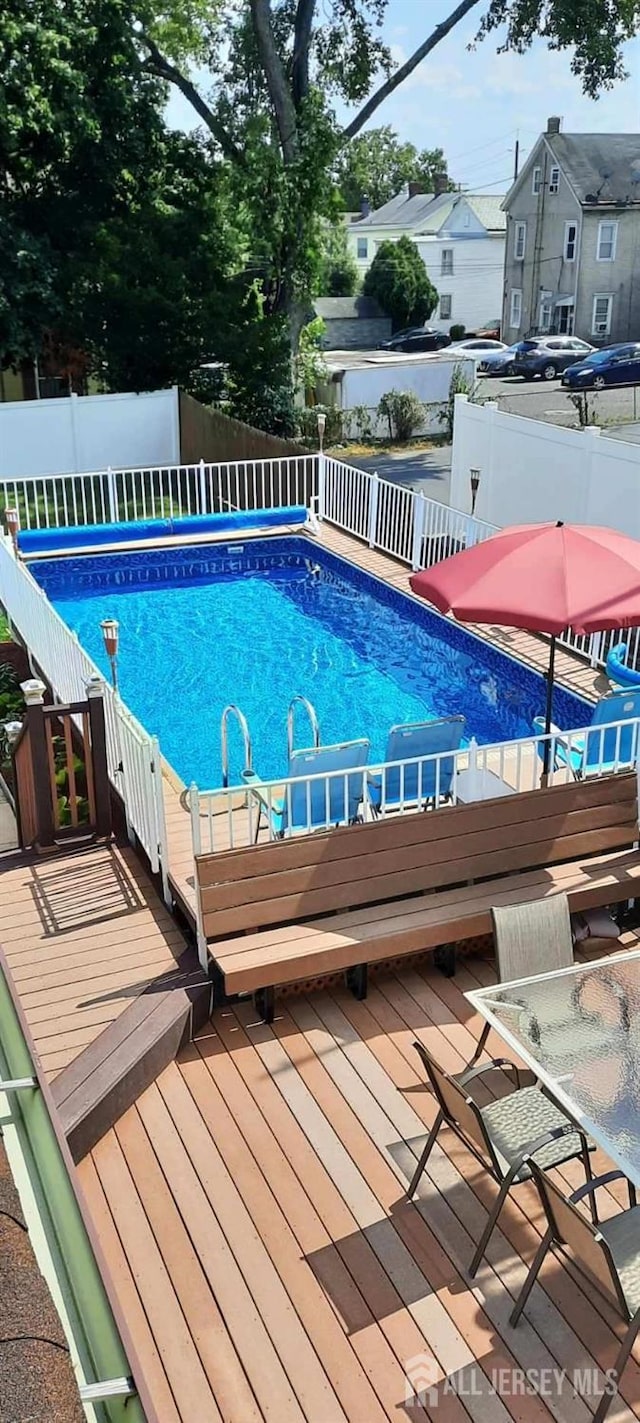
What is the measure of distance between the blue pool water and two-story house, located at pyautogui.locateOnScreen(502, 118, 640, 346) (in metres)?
30.6

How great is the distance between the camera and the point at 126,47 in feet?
59.7

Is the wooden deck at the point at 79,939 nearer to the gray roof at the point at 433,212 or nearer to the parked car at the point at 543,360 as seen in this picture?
the parked car at the point at 543,360

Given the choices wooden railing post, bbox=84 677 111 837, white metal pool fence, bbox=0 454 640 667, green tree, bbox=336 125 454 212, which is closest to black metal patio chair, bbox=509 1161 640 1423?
wooden railing post, bbox=84 677 111 837

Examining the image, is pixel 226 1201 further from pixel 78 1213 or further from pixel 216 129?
pixel 216 129

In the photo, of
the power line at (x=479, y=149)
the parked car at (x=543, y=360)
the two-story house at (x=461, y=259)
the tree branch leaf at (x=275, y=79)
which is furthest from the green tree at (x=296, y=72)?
the power line at (x=479, y=149)

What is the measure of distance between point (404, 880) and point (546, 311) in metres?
39.8

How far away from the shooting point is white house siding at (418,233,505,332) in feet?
166

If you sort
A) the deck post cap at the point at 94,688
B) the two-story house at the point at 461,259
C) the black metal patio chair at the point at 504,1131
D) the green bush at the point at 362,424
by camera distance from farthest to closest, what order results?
1. the two-story house at the point at 461,259
2. the green bush at the point at 362,424
3. the deck post cap at the point at 94,688
4. the black metal patio chair at the point at 504,1131

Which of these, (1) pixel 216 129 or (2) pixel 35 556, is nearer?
(2) pixel 35 556

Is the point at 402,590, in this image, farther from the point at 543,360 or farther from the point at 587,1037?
the point at 543,360

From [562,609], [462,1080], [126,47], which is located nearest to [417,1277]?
[462,1080]

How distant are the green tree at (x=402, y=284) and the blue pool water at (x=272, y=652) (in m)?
34.6

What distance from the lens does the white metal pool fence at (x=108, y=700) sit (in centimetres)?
604

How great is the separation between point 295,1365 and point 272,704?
681 centimetres
